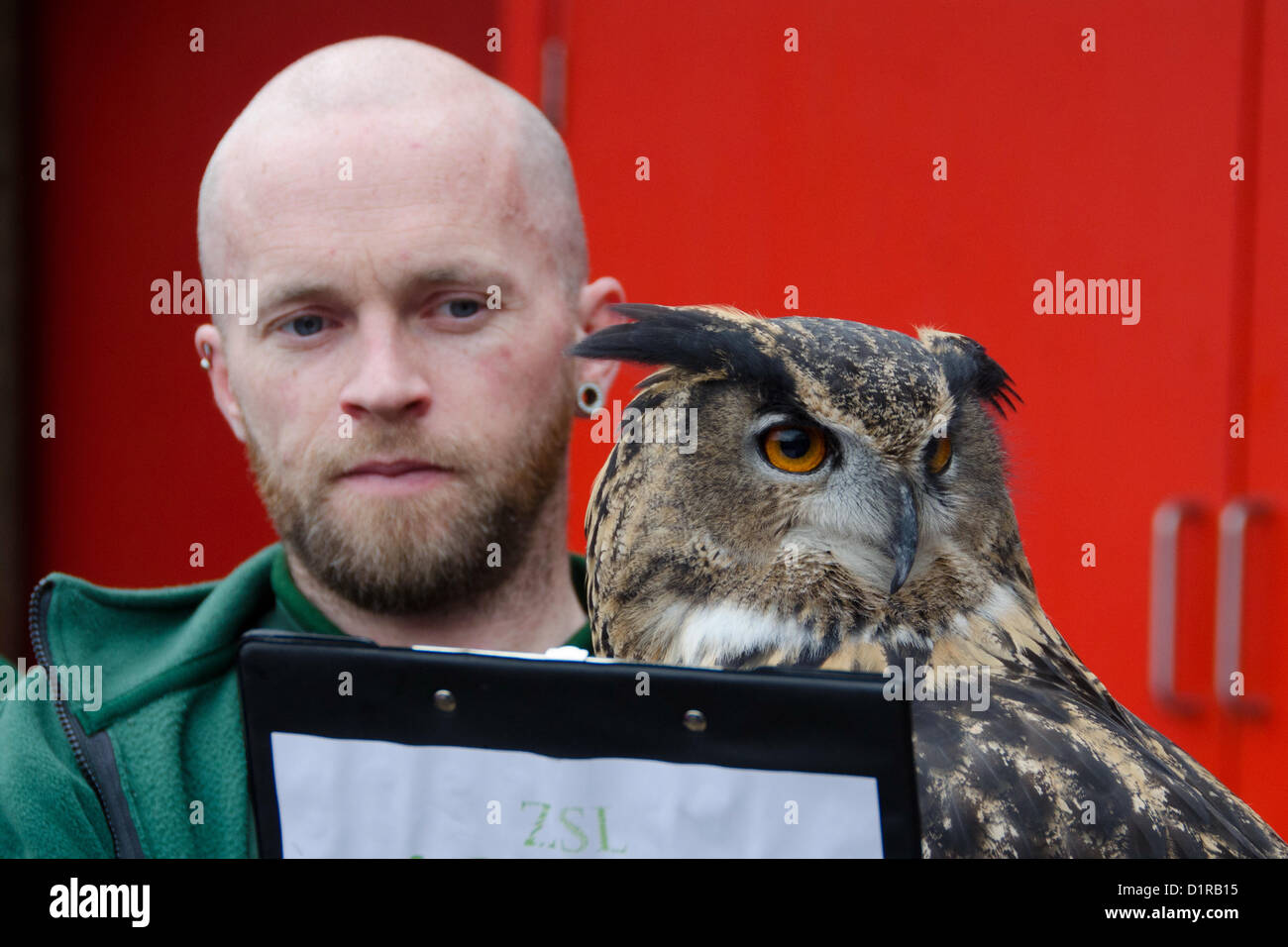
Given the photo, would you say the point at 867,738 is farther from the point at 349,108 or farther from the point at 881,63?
the point at 881,63

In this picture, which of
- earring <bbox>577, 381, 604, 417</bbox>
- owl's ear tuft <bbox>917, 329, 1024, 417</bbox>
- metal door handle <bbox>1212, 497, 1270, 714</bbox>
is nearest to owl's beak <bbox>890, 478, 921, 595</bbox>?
owl's ear tuft <bbox>917, 329, 1024, 417</bbox>

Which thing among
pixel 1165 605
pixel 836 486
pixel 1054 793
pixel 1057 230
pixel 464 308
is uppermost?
pixel 1057 230

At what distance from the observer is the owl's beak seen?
37.1 inches

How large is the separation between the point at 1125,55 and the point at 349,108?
1.13 metres

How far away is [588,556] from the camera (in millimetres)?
1118

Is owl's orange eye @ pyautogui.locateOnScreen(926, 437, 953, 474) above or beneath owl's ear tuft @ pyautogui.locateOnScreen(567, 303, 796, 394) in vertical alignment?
beneath

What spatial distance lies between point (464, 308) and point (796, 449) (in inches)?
16.1

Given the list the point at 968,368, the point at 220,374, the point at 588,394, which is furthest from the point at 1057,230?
the point at 220,374

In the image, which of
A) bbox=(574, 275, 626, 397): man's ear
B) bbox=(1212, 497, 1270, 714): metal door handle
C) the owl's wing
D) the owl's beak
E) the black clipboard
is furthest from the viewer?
bbox=(1212, 497, 1270, 714): metal door handle

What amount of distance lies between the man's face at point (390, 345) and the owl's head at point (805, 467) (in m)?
0.19

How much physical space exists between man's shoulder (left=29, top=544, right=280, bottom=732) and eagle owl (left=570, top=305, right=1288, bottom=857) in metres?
0.43

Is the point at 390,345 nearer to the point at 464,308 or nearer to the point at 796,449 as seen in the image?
the point at 464,308

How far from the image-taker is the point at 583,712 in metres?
0.51

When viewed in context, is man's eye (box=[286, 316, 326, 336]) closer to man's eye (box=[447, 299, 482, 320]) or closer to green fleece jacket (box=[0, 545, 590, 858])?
man's eye (box=[447, 299, 482, 320])
